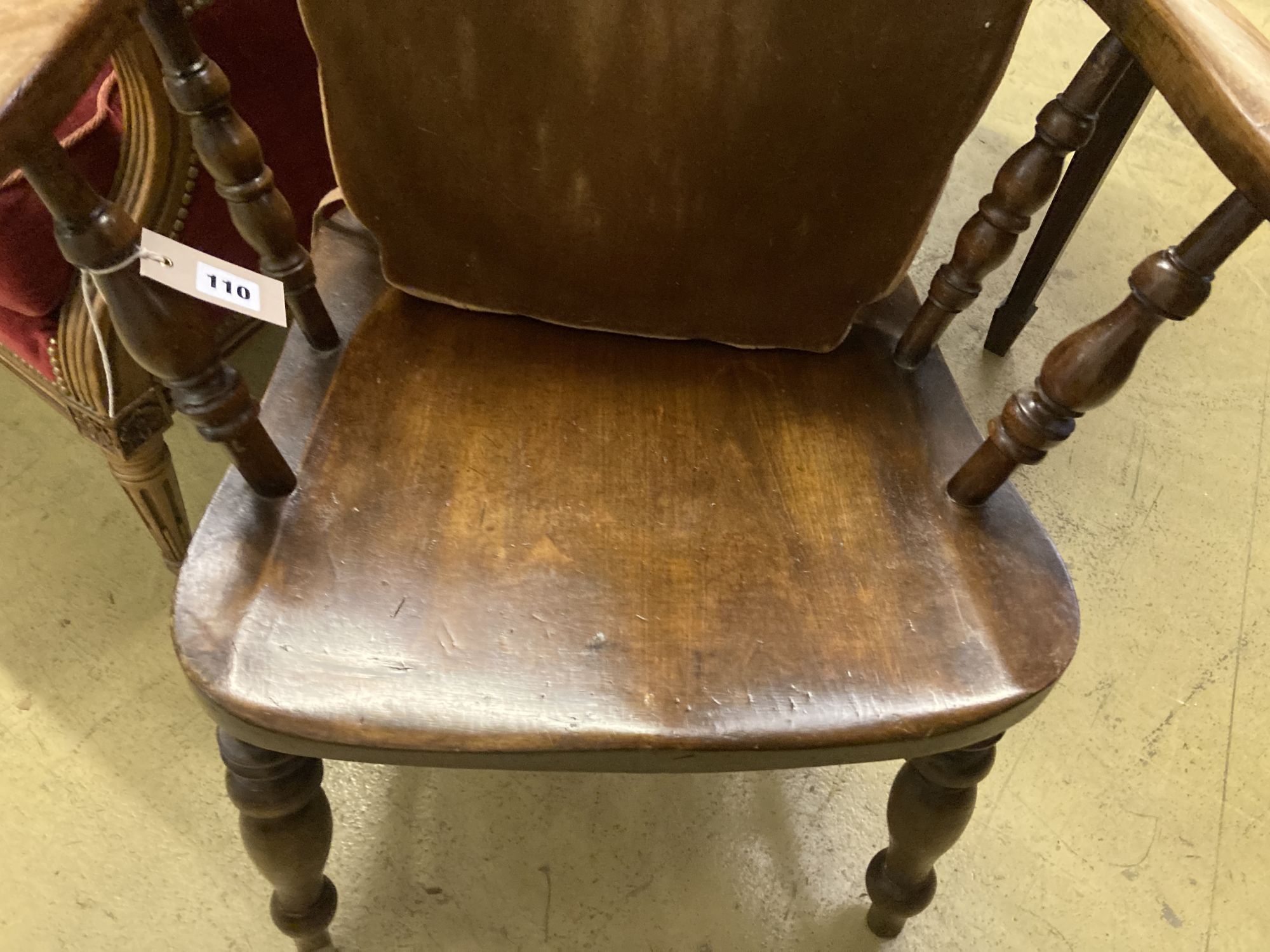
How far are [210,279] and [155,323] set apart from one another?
0.05 m

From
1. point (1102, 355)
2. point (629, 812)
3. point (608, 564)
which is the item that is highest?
point (1102, 355)

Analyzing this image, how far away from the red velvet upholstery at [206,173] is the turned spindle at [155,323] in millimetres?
366

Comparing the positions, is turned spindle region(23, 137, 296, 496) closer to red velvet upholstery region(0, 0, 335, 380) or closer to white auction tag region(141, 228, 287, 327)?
white auction tag region(141, 228, 287, 327)

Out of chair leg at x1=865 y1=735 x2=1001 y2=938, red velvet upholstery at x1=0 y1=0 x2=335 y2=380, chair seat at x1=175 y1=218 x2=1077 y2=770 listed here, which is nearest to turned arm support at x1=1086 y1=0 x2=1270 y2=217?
chair seat at x1=175 y1=218 x2=1077 y2=770

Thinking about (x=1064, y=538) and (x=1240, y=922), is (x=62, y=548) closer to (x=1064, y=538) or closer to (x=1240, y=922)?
(x=1064, y=538)

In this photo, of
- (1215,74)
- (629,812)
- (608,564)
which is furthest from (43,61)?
(629,812)

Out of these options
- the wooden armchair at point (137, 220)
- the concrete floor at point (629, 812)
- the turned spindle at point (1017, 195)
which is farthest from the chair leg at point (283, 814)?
the turned spindle at point (1017, 195)

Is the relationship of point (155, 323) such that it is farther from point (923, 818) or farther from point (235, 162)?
point (923, 818)

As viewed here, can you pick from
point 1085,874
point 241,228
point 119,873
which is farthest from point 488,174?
point 1085,874

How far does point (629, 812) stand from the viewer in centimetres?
102

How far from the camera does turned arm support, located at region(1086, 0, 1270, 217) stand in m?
0.44

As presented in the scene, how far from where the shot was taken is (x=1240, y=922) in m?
0.99

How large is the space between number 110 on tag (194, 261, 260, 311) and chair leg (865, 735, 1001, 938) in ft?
1.73

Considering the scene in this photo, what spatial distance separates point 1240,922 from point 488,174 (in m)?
1.04
